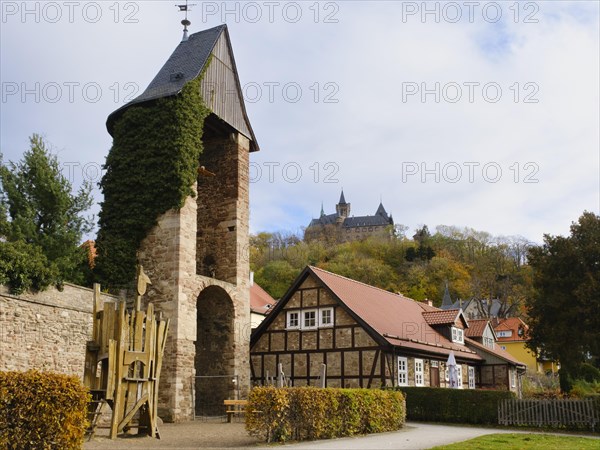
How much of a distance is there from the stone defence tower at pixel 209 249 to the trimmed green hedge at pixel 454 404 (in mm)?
6376

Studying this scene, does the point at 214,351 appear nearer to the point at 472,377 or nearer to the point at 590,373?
the point at 472,377

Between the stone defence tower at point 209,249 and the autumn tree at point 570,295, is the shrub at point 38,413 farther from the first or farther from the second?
the autumn tree at point 570,295

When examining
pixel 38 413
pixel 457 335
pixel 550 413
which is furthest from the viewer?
pixel 457 335

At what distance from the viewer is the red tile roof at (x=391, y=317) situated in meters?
26.0

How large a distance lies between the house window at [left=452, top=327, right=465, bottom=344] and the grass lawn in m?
15.5

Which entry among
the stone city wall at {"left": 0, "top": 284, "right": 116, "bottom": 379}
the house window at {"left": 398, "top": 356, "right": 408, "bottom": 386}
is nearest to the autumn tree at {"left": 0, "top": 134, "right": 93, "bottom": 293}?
the stone city wall at {"left": 0, "top": 284, "right": 116, "bottom": 379}

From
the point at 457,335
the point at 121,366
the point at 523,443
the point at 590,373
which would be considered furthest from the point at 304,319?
the point at 590,373

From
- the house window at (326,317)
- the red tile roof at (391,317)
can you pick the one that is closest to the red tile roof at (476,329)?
the red tile roof at (391,317)

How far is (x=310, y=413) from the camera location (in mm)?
14156

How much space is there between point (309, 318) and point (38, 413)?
17.9 meters

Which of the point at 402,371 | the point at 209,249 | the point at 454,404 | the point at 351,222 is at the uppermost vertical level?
the point at 351,222

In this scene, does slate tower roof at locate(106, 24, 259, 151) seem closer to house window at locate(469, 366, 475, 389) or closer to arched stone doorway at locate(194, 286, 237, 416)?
arched stone doorway at locate(194, 286, 237, 416)

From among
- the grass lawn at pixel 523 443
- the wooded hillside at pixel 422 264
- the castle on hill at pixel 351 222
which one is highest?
the castle on hill at pixel 351 222

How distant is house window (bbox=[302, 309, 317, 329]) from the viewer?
1058 inches
